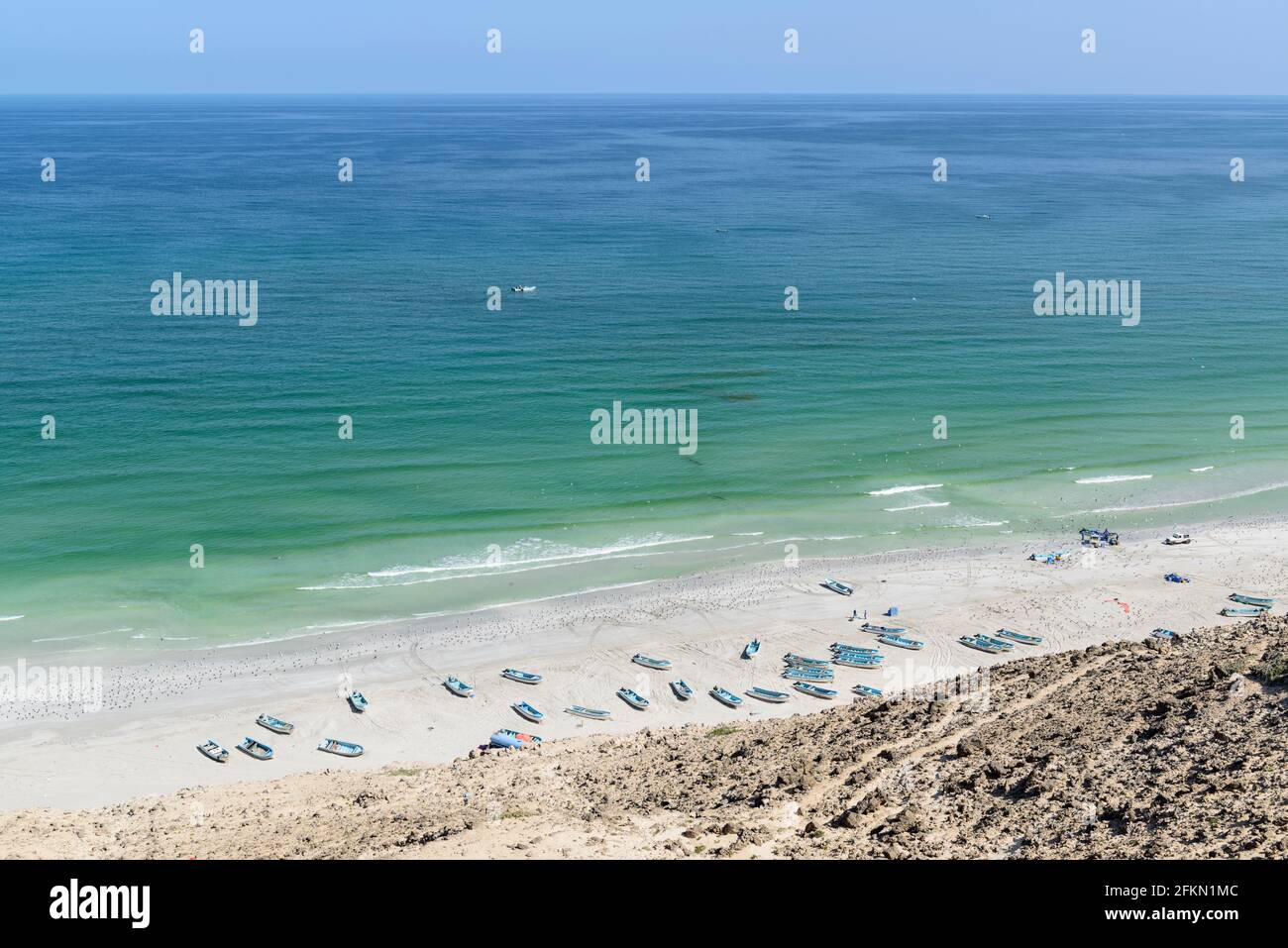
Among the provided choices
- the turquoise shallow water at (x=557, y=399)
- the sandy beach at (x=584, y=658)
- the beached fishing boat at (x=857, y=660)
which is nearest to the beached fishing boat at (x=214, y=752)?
the sandy beach at (x=584, y=658)

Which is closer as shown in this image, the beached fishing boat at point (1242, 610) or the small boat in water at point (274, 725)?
the small boat in water at point (274, 725)

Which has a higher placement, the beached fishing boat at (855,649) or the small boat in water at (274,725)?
the beached fishing boat at (855,649)

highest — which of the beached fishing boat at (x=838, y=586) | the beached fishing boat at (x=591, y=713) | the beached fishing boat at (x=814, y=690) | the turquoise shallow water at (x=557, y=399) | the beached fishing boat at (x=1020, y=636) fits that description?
the turquoise shallow water at (x=557, y=399)

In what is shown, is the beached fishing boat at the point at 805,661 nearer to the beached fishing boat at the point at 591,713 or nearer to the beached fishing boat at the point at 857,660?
the beached fishing boat at the point at 857,660

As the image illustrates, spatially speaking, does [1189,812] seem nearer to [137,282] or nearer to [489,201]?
[137,282]

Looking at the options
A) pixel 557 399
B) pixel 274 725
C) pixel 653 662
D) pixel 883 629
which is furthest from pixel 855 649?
pixel 557 399

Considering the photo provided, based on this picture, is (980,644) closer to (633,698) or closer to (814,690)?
(814,690)
